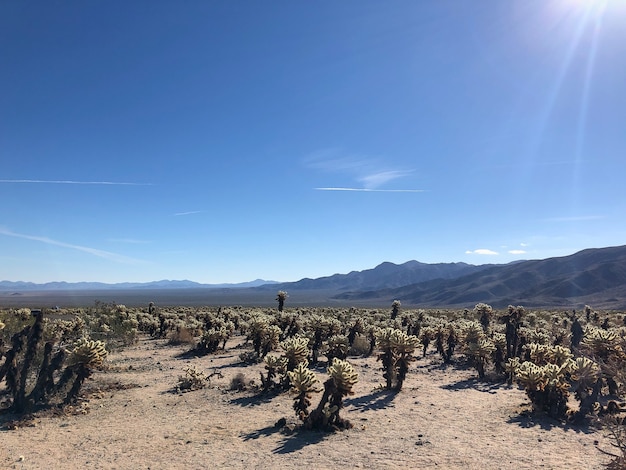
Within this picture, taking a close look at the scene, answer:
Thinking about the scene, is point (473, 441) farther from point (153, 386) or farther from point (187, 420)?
point (153, 386)

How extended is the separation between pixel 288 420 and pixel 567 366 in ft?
30.5

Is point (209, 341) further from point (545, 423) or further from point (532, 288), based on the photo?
point (532, 288)

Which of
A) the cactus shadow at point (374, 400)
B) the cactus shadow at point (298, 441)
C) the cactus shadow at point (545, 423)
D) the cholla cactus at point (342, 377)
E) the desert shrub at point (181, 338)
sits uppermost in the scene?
the cholla cactus at point (342, 377)

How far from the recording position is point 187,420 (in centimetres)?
1187

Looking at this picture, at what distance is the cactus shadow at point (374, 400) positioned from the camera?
42.9 ft

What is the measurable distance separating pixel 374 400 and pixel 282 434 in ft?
14.2

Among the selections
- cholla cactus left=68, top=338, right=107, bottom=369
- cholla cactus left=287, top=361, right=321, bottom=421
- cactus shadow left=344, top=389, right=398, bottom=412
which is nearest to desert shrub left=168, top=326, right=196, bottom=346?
cholla cactus left=68, top=338, right=107, bottom=369

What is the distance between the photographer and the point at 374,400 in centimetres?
1389

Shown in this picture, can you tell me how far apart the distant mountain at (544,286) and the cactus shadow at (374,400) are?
3488 inches

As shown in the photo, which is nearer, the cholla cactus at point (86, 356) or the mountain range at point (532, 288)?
the cholla cactus at point (86, 356)

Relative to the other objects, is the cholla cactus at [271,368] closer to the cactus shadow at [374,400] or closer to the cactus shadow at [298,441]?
the cactus shadow at [374,400]

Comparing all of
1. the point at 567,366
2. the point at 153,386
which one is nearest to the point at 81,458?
the point at 153,386

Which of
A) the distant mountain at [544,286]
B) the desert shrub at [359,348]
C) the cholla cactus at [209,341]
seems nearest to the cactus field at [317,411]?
the cholla cactus at [209,341]

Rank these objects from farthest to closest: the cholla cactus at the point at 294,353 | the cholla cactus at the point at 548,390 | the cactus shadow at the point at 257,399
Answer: the cholla cactus at the point at 294,353
the cactus shadow at the point at 257,399
the cholla cactus at the point at 548,390
